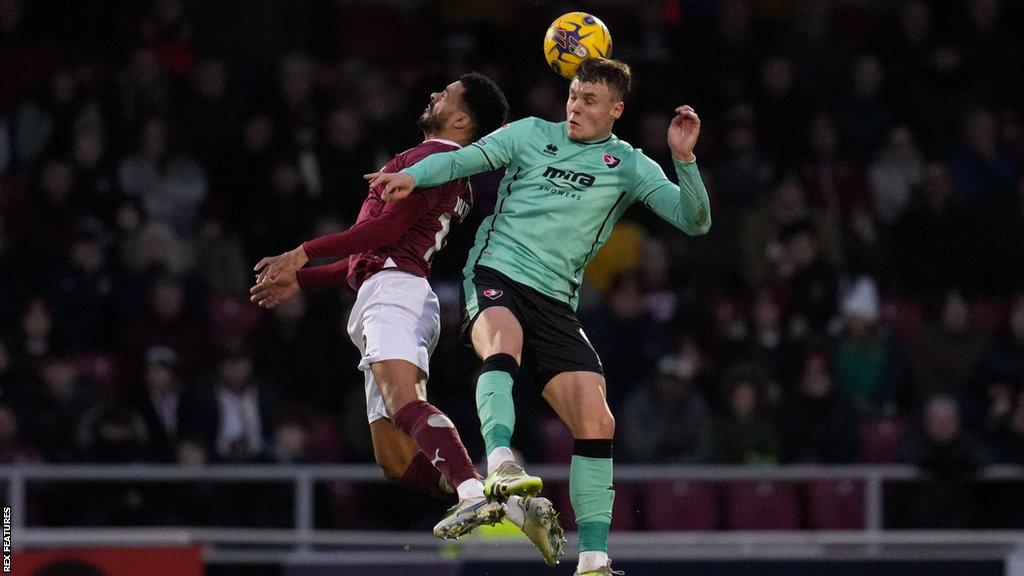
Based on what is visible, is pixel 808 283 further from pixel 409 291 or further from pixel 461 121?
pixel 409 291

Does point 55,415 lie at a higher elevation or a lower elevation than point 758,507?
higher

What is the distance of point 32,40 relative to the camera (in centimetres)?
1212

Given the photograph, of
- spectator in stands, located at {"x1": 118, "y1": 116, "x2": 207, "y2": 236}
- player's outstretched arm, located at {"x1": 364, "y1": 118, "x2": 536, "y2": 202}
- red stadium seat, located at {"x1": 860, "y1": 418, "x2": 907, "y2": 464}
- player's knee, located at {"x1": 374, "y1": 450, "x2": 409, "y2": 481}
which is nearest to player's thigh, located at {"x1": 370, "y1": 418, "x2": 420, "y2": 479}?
player's knee, located at {"x1": 374, "y1": 450, "x2": 409, "y2": 481}

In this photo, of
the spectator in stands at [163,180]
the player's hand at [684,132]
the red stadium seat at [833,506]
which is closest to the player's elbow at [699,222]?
the player's hand at [684,132]

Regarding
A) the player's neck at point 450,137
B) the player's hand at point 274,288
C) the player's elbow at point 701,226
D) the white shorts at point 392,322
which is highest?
the player's neck at point 450,137

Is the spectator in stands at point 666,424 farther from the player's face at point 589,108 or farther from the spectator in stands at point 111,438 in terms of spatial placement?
the player's face at point 589,108

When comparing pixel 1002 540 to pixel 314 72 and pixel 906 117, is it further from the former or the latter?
pixel 314 72

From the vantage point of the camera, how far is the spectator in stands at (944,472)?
1017 centimetres

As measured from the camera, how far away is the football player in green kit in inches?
250

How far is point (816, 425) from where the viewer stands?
10695mm

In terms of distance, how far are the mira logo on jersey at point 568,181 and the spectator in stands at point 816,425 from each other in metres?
4.52

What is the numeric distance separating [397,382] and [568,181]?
0.98 m

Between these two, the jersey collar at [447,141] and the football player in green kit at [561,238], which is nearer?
the football player in green kit at [561,238]

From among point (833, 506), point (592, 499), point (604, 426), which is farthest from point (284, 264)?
point (833, 506)
